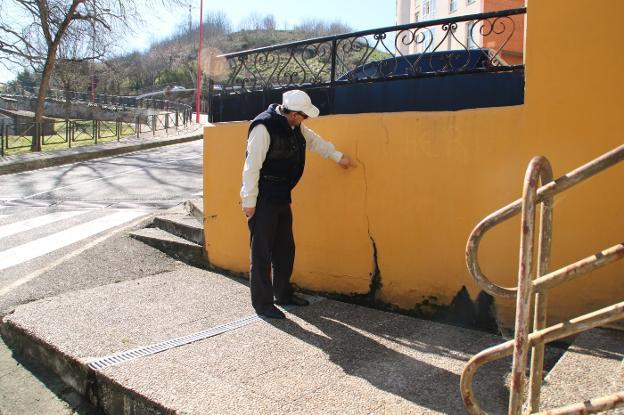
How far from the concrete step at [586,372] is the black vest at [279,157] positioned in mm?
2334

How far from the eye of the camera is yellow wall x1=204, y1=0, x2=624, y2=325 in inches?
146

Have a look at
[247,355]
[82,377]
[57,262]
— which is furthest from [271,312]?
[57,262]

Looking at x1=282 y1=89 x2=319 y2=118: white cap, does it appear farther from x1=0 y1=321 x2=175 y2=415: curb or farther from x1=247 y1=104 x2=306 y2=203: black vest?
x1=0 y1=321 x2=175 y2=415: curb

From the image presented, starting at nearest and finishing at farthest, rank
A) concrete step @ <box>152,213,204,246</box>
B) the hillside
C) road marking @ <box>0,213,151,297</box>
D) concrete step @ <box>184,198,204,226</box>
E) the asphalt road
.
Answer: the asphalt road < road marking @ <box>0,213,151,297</box> < concrete step @ <box>152,213,204,246</box> < concrete step @ <box>184,198,204,226</box> < the hillside

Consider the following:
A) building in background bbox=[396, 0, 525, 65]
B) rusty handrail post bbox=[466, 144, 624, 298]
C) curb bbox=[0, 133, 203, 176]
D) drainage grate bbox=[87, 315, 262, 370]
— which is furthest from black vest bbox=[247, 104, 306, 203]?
curb bbox=[0, 133, 203, 176]

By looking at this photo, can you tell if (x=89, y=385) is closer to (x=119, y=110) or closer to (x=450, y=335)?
(x=450, y=335)

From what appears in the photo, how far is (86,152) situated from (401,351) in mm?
18138

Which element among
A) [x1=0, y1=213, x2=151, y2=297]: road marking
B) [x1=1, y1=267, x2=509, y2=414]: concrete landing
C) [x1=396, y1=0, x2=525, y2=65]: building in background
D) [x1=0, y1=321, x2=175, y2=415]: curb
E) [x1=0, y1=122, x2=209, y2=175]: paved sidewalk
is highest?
[x1=396, y1=0, x2=525, y2=65]: building in background

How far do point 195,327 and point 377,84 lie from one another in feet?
8.22

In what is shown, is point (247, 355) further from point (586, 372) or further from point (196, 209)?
point (196, 209)

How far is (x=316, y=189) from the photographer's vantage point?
518 centimetres

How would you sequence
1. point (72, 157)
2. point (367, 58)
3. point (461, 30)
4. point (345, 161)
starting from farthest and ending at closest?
point (72, 157) < point (461, 30) < point (367, 58) < point (345, 161)

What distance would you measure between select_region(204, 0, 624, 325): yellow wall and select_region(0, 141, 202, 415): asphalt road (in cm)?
154

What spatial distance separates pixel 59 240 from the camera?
23.5ft
